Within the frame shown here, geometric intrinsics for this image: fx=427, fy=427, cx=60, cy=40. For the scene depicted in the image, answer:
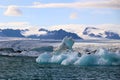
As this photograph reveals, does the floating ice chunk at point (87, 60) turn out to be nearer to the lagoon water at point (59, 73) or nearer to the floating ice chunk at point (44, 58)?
the lagoon water at point (59, 73)

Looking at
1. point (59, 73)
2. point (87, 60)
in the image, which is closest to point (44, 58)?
point (87, 60)

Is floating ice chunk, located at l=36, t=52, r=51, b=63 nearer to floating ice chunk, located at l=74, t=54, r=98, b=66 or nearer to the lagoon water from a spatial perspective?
floating ice chunk, located at l=74, t=54, r=98, b=66

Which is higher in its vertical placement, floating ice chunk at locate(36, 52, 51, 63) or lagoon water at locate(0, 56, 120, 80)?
lagoon water at locate(0, 56, 120, 80)

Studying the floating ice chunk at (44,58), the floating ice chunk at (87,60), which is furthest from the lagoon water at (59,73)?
the floating ice chunk at (44,58)

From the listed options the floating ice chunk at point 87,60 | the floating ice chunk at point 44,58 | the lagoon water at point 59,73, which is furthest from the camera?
the floating ice chunk at point 44,58

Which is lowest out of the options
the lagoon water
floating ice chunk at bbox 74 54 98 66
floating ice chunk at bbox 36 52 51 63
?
floating ice chunk at bbox 36 52 51 63

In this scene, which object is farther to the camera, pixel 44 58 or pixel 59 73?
pixel 44 58

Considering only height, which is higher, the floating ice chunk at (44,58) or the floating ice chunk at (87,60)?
the floating ice chunk at (87,60)

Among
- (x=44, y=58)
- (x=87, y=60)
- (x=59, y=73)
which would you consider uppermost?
(x=59, y=73)

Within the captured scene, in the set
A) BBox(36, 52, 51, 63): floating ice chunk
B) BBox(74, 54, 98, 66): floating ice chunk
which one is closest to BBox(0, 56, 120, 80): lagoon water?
BBox(74, 54, 98, 66): floating ice chunk

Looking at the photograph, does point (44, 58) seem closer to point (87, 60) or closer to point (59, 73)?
point (87, 60)

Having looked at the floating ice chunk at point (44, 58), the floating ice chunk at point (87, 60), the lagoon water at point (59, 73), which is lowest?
the floating ice chunk at point (44, 58)

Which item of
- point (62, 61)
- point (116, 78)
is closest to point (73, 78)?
point (116, 78)

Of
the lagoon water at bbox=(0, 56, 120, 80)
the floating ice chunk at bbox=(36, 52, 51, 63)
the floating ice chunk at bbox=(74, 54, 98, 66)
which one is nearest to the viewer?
the lagoon water at bbox=(0, 56, 120, 80)
